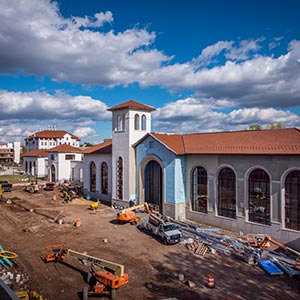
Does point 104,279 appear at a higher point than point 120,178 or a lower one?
lower

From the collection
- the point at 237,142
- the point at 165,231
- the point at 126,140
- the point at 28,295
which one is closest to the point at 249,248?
the point at 165,231

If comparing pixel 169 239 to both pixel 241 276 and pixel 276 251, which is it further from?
pixel 276 251

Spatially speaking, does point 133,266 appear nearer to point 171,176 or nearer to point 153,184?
point 171,176

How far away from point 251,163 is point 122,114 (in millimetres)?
14829

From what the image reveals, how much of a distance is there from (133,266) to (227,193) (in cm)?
1046

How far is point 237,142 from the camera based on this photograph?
23.8 m

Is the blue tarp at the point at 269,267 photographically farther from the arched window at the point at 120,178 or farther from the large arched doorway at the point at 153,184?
the arched window at the point at 120,178

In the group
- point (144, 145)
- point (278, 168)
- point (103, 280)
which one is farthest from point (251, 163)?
point (103, 280)

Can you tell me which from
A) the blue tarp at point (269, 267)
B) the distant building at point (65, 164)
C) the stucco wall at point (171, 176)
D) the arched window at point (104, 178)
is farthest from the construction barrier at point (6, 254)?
the distant building at point (65, 164)

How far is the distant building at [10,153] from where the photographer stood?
134m

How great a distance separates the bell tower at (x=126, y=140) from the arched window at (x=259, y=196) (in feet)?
41.3

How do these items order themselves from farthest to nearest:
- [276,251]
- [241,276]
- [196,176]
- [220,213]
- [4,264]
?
1. [196,176]
2. [220,213]
3. [276,251]
4. [4,264]
5. [241,276]

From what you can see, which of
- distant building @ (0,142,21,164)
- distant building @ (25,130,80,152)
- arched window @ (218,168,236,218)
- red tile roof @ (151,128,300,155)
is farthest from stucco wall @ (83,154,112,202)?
distant building @ (0,142,21,164)

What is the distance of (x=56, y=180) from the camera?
169 feet
